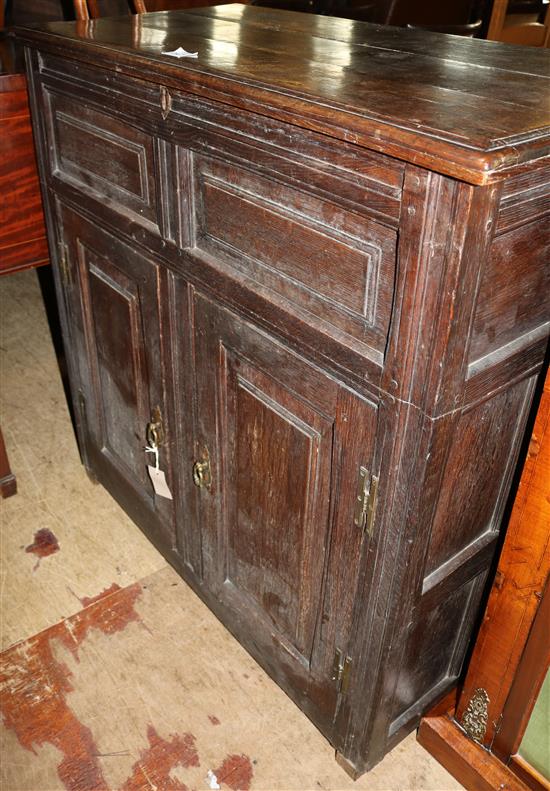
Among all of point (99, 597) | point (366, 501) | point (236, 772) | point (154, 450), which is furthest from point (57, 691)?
point (366, 501)

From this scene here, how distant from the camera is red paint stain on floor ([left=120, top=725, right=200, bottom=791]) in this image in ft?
4.97

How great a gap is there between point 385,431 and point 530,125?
46 centimetres

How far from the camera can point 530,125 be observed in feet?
2.87

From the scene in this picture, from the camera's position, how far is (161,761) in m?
1.56

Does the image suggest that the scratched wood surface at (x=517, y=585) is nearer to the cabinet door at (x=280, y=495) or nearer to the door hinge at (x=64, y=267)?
the cabinet door at (x=280, y=495)

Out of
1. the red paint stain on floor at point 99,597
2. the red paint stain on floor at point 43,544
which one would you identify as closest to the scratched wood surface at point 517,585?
the red paint stain on floor at point 99,597

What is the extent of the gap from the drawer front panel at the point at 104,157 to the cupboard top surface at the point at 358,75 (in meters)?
0.13

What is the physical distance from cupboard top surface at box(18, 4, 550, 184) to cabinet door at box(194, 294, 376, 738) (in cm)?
40

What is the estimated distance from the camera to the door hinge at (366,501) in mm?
1143

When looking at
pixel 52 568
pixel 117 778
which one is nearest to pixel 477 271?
pixel 117 778

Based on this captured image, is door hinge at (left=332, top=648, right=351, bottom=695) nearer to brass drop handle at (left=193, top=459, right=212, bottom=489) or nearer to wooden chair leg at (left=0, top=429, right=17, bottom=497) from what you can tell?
brass drop handle at (left=193, top=459, right=212, bottom=489)

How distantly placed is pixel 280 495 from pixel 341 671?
0.37 metres

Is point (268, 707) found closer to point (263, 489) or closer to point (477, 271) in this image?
point (263, 489)

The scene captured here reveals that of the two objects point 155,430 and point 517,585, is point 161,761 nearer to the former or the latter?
point 155,430
